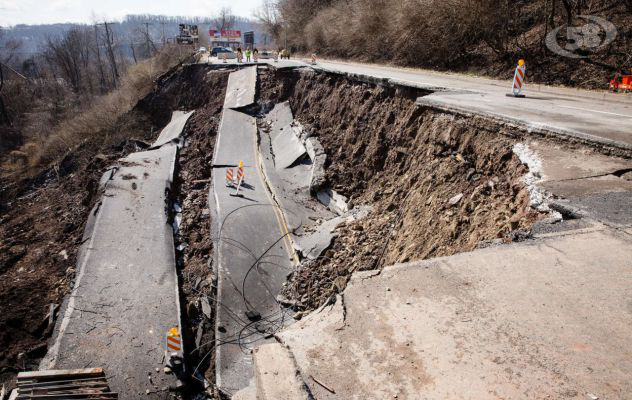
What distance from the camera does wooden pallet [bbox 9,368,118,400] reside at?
Result: 195 inches

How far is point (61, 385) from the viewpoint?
16.5 ft

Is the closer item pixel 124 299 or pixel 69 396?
pixel 69 396

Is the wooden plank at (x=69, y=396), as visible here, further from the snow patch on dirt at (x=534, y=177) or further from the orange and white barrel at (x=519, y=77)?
the orange and white barrel at (x=519, y=77)

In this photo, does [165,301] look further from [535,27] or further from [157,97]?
[157,97]

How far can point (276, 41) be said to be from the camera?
49594 mm

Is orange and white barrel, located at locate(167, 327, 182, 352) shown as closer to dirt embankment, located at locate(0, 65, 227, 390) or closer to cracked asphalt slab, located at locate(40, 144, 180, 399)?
cracked asphalt slab, located at locate(40, 144, 180, 399)

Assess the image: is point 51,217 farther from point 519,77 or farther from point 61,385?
point 519,77

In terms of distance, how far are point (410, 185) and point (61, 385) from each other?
7364 millimetres

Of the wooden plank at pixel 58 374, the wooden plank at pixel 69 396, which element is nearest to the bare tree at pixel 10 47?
the wooden plank at pixel 58 374

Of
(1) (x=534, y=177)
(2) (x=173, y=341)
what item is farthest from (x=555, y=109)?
(2) (x=173, y=341)

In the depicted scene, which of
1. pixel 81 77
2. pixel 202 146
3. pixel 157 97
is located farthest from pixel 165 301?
pixel 81 77

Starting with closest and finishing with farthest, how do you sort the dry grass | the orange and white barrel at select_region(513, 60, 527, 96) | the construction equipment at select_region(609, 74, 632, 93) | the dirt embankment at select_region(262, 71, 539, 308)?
the dirt embankment at select_region(262, 71, 539, 308)
the orange and white barrel at select_region(513, 60, 527, 96)
the construction equipment at select_region(609, 74, 632, 93)
the dry grass

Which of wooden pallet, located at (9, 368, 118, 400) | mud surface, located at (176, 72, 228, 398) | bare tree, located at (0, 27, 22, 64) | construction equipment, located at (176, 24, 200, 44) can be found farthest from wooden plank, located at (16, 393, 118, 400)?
bare tree, located at (0, 27, 22, 64)

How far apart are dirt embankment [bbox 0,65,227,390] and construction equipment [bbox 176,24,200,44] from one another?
478 inches
